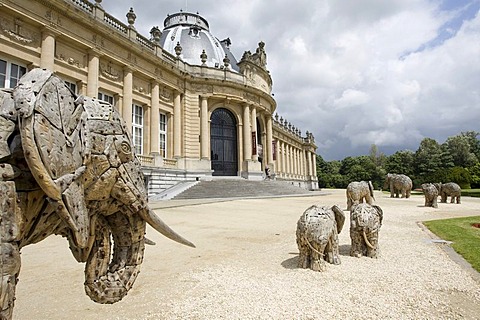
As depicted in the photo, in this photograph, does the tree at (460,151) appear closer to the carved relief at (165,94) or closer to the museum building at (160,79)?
the museum building at (160,79)

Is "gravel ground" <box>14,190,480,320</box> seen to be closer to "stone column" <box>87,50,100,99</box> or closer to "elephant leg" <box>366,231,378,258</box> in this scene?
"elephant leg" <box>366,231,378,258</box>

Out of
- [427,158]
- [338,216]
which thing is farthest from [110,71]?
[427,158]

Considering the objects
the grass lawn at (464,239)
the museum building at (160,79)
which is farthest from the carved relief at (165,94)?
the grass lawn at (464,239)

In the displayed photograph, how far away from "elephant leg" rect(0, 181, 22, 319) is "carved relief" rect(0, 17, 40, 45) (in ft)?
63.6

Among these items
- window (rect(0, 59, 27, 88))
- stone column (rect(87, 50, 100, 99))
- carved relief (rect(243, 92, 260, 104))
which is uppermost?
carved relief (rect(243, 92, 260, 104))

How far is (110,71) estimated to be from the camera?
22.1 meters

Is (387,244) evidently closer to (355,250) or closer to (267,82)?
(355,250)

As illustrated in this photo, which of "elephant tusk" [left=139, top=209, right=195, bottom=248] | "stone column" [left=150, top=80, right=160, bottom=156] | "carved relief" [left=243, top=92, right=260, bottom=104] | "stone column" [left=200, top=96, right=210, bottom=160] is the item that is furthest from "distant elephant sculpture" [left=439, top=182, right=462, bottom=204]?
"elephant tusk" [left=139, top=209, right=195, bottom=248]

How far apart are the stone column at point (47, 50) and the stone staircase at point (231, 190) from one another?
11.7 metres

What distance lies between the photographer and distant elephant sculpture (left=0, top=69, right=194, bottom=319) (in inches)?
64.6

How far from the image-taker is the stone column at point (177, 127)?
28375mm

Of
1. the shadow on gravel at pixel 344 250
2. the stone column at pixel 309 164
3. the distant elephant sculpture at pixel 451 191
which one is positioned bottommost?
the shadow on gravel at pixel 344 250

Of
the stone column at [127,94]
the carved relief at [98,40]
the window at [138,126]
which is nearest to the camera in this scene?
the carved relief at [98,40]

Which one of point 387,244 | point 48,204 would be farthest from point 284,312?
point 387,244
